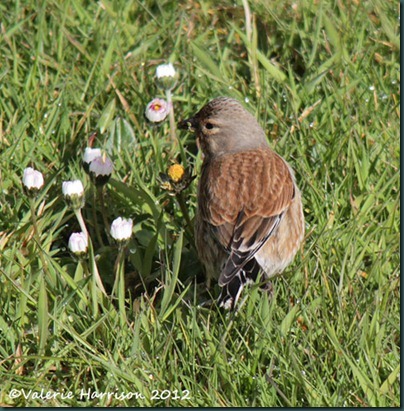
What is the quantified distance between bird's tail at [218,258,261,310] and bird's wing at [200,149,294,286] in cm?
4

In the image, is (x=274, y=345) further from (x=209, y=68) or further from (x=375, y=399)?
(x=209, y=68)

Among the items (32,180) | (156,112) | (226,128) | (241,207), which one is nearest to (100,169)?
(32,180)

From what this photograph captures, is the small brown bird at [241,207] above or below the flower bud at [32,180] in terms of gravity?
below

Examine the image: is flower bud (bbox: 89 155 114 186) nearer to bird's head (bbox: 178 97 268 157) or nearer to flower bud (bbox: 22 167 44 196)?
flower bud (bbox: 22 167 44 196)

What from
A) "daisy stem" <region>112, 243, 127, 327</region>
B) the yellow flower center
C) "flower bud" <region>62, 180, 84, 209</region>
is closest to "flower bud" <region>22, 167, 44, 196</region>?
"flower bud" <region>62, 180, 84, 209</region>

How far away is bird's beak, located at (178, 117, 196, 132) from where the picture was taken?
6.11m

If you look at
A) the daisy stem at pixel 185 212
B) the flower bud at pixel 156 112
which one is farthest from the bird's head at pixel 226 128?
the daisy stem at pixel 185 212

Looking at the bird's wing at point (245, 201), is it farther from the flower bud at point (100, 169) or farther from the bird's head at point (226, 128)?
the flower bud at point (100, 169)

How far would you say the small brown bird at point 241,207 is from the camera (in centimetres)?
530

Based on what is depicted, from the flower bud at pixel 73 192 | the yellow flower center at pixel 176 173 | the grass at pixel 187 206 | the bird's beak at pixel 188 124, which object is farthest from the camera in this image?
the bird's beak at pixel 188 124

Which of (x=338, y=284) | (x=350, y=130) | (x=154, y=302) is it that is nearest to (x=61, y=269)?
(x=154, y=302)

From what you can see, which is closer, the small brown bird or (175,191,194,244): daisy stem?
the small brown bird

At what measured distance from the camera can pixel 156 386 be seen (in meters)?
4.68

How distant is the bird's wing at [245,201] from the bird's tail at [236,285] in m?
0.04
